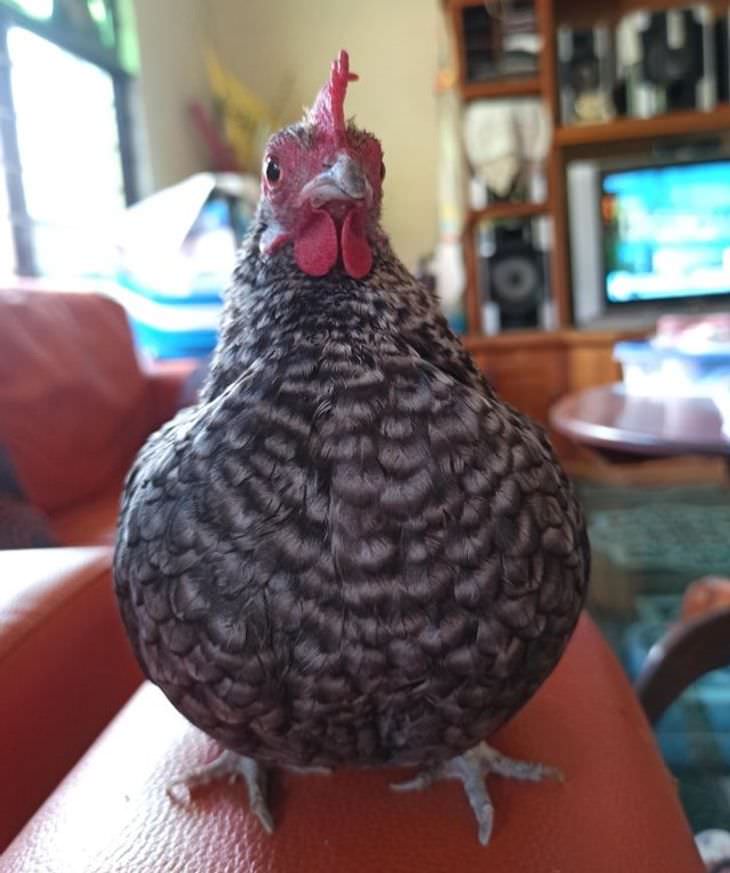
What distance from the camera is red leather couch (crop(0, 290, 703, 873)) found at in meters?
0.55

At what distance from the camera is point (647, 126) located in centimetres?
309

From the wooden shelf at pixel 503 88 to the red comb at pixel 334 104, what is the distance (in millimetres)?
2876

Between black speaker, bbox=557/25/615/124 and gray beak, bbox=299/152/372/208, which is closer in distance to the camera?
gray beak, bbox=299/152/372/208

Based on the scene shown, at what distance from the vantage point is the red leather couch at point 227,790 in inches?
21.6

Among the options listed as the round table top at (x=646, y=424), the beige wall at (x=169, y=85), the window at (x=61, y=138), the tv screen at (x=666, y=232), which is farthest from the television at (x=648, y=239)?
the window at (x=61, y=138)

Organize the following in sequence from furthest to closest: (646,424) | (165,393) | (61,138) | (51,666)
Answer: (61,138) < (165,393) < (646,424) < (51,666)

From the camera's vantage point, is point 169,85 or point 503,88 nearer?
point 503,88

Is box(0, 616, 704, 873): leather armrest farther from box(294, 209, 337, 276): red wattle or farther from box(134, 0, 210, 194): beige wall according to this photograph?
box(134, 0, 210, 194): beige wall

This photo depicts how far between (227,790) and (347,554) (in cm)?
27

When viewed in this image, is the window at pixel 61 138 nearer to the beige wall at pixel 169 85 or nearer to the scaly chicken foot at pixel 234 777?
the beige wall at pixel 169 85

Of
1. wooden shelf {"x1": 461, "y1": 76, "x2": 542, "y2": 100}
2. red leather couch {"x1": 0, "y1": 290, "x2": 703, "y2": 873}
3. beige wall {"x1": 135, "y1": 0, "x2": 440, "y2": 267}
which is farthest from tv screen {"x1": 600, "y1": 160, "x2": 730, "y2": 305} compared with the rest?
red leather couch {"x1": 0, "y1": 290, "x2": 703, "y2": 873}

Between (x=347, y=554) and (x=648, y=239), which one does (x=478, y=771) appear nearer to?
(x=347, y=554)

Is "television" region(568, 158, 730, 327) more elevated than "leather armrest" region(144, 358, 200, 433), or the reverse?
"television" region(568, 158, 730, 327)

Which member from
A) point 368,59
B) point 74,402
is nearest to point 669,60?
point 368,59
